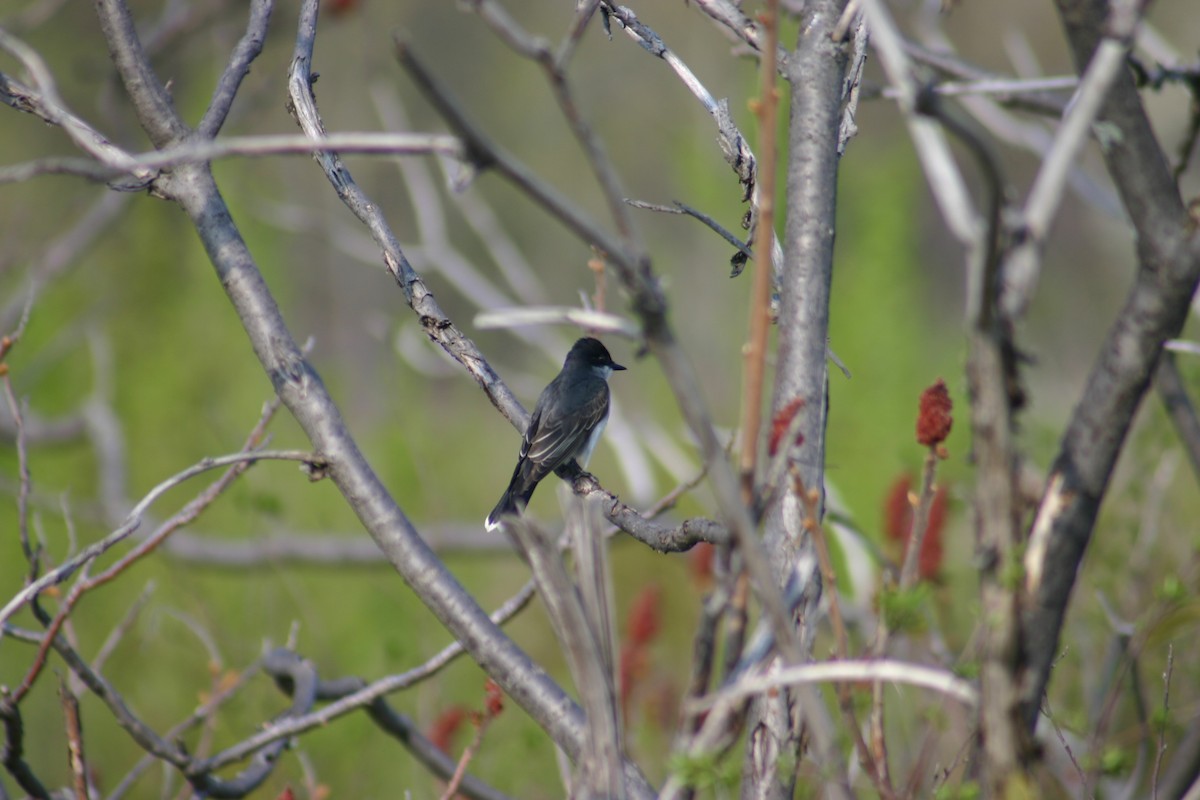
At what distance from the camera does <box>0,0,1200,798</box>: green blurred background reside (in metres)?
4.88

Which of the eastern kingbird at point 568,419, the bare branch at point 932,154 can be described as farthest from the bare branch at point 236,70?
the eastern kingbird at point 568,419

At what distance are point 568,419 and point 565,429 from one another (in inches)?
4.1

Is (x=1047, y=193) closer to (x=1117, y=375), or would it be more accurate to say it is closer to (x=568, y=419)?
(x=1117, y=375)

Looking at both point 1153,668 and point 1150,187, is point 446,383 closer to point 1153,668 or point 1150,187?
point 1153,668

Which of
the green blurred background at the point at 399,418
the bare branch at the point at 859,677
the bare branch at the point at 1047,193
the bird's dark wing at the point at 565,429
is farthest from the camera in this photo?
the green blurred background at the point at 399,418

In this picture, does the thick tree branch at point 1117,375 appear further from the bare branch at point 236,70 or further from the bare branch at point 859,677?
the bare branch at point 236,70

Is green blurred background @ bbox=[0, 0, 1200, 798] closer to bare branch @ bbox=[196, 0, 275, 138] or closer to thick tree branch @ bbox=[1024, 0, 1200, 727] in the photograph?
thick tree branch @ bbox=[1024, 0, 1200, 727]

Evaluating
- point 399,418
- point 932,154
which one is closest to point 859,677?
point 932,154

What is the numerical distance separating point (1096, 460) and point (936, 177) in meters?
0.38

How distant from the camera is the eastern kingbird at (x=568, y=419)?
4.52 m

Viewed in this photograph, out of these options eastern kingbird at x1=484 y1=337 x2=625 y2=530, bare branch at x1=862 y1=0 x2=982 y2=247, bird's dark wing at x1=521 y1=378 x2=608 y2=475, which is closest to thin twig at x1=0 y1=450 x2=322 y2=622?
bare branch at x1=862 y1=0 x2=982 y2=247

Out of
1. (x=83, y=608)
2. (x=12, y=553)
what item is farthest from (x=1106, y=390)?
(x=12, y=553)

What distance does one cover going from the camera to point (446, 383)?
19859 millimetres

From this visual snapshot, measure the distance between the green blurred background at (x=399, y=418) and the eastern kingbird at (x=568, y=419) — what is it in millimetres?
259
